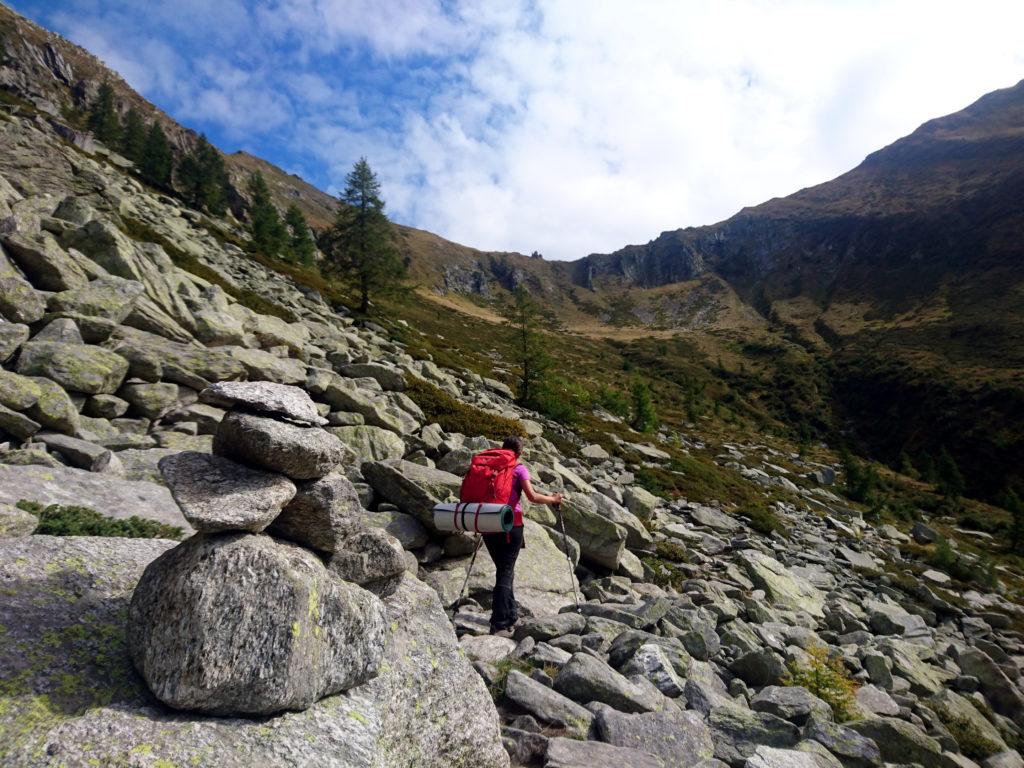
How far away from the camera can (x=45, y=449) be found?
29.5ft

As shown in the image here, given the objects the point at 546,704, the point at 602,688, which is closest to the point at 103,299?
the point at 546,704

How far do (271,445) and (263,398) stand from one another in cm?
49

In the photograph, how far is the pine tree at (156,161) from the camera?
74.9 metres

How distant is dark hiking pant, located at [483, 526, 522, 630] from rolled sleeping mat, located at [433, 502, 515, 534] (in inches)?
25.0

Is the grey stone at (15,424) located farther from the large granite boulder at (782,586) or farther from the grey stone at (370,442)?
the large granite boulder at (782,586)

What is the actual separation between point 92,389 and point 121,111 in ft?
662

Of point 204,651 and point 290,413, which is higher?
point 290,413

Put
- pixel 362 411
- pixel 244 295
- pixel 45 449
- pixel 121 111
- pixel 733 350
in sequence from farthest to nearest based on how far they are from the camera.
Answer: pixel 733 350, pixel 121 111, pixel 244 295, pixel 362 411, pixel 45 449

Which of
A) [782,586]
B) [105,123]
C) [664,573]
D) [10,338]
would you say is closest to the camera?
[10,338]

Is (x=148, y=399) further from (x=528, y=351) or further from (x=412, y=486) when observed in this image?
(x=528, y=351)

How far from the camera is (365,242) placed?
45.7 meters

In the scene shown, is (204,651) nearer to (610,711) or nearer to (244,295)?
(610,711)

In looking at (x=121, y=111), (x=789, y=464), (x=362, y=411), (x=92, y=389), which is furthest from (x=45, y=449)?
(x=121, y=111)

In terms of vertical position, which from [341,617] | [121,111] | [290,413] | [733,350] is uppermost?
[121,111]
